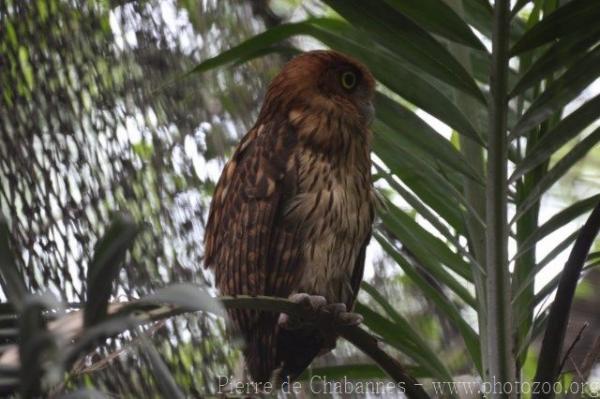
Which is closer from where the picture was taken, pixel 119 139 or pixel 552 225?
pixel 552 225

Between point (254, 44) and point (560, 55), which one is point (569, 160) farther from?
point (254, 44)

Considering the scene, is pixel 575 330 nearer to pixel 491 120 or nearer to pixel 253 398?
pixel 491 120

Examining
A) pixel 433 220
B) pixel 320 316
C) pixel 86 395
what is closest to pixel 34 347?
pixel 86 395

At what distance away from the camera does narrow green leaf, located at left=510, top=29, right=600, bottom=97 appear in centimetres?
178

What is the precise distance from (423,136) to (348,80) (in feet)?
2.87

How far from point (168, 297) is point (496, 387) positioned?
110cm

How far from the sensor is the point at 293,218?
2.59 m

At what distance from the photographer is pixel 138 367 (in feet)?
9.21

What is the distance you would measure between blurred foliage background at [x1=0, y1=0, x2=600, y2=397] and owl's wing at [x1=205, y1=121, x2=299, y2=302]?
28 centimetres

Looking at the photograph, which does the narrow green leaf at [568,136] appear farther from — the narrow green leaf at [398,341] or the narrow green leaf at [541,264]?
the narrow green leaf at [398,341]

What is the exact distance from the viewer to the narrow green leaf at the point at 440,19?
182 centimetres

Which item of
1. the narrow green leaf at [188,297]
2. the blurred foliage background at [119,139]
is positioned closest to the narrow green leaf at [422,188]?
the blurred foliage background at [119,139]

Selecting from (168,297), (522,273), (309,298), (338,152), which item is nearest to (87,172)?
(338,152)

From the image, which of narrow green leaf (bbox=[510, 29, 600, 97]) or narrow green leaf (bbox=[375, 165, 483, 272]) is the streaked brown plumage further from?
narrow green leaf (bbox=[510, 29, 600, 97])
